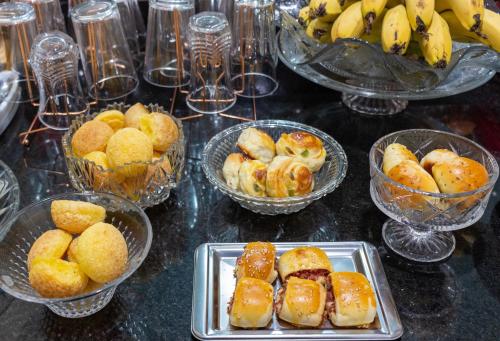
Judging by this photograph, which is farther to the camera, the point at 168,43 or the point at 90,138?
the point at 168,43

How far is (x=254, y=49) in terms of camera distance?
120 cm

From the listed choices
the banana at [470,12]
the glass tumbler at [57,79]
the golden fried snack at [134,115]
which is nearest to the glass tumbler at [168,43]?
the glass tumbler at [57,79]

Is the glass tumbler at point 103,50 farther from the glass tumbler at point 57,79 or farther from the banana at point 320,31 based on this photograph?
the banana at point 320,31

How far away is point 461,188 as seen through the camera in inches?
28.3

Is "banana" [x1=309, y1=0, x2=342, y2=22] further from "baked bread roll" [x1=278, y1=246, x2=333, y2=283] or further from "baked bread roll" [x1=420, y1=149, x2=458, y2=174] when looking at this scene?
"baked bread roll" [x1=278, y1=246, x2=333, y2=283]

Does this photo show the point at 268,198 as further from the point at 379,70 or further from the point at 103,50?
the point at 103,50

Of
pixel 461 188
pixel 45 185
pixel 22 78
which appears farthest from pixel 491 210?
pixel 22 78

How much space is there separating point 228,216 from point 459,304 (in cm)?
37

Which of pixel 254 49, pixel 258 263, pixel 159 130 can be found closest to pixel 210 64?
pixel 254 49

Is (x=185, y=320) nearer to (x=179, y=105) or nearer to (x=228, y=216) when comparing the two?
(x=228, y=216)

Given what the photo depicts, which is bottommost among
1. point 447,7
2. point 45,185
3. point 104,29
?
point 45,185

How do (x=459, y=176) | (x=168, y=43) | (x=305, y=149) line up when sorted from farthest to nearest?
1. (x=168, y=43)
2. (x=305, y=149)
3. (x=459, y=176)

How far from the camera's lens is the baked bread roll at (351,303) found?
24.5 inches

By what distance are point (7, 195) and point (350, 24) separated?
66 centimetres
